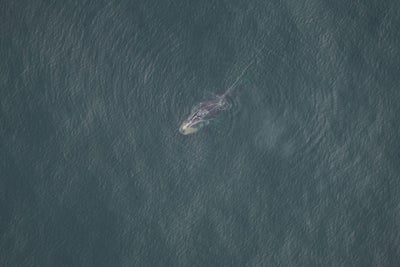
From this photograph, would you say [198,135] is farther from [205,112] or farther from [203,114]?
[205,112]

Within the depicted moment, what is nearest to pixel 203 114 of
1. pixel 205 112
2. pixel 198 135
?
pixel 205 112

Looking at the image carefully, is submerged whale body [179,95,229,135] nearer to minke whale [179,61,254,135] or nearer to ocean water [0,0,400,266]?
minke whale [179,61,254,135]

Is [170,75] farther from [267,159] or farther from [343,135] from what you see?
[343,135]

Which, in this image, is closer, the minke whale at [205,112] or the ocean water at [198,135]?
the ocean water at [198,135]

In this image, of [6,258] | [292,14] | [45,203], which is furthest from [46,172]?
[292,14]

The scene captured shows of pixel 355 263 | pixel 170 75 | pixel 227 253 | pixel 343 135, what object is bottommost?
pixel 355 263

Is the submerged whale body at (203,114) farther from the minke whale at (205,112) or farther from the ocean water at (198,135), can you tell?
the ocean water at (198,135)

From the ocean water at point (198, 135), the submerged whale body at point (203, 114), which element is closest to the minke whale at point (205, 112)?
the submerged whale body at point (203, 114)
